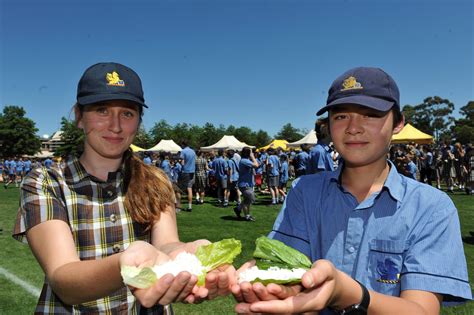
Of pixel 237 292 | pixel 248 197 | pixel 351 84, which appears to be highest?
pixel 351 84

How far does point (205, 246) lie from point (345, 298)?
68 centimetres

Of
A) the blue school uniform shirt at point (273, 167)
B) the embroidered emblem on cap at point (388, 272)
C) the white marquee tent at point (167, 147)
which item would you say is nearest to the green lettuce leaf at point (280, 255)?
the embroidered emblem on cap at point (388, 272)

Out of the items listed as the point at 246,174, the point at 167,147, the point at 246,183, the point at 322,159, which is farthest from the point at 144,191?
the point at 167,147

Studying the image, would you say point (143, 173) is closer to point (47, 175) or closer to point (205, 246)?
point (47, 175)

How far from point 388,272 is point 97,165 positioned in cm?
171

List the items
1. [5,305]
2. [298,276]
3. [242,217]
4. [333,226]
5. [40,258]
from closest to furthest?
1. [298,276]
2. [40,258]
3. [333,226]
4. [5,305]
5. [242,217]

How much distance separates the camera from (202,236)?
10031 mm

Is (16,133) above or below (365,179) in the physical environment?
above

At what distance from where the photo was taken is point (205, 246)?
74.7 inches

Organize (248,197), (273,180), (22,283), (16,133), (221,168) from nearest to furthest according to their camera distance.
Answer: (22,283), (248,197), (273,180), (221,168), (16,133)

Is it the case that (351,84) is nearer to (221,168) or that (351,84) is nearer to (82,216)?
(82,216)

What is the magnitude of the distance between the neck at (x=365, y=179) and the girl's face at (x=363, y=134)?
0.09 m

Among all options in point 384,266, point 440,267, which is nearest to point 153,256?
point 384,266

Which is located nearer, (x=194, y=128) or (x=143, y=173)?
(x=143, y=173)
